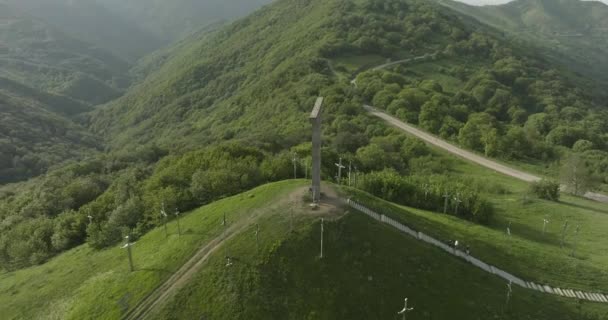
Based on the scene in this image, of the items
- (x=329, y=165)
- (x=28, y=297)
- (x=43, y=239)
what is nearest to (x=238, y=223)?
(x=28, y=297)

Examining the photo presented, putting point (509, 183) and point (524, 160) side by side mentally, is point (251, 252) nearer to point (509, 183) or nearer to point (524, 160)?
point (509, 183)

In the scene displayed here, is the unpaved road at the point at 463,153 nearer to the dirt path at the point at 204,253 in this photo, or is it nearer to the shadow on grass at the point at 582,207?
the shadow on grass at the point at 582,207

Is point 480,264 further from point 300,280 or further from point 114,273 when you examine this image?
point 114,273

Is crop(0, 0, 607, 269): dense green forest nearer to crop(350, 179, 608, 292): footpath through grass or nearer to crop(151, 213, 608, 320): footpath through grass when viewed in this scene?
crop(350, 179, 608, 292): footpath through grass

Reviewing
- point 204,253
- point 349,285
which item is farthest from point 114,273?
point 349,285

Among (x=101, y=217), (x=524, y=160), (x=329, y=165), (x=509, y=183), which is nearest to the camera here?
(x=101, y=217)

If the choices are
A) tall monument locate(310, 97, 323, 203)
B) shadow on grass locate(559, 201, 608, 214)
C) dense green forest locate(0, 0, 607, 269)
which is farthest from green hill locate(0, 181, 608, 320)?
shadow on grass locate(559, 201, 608, 214)
